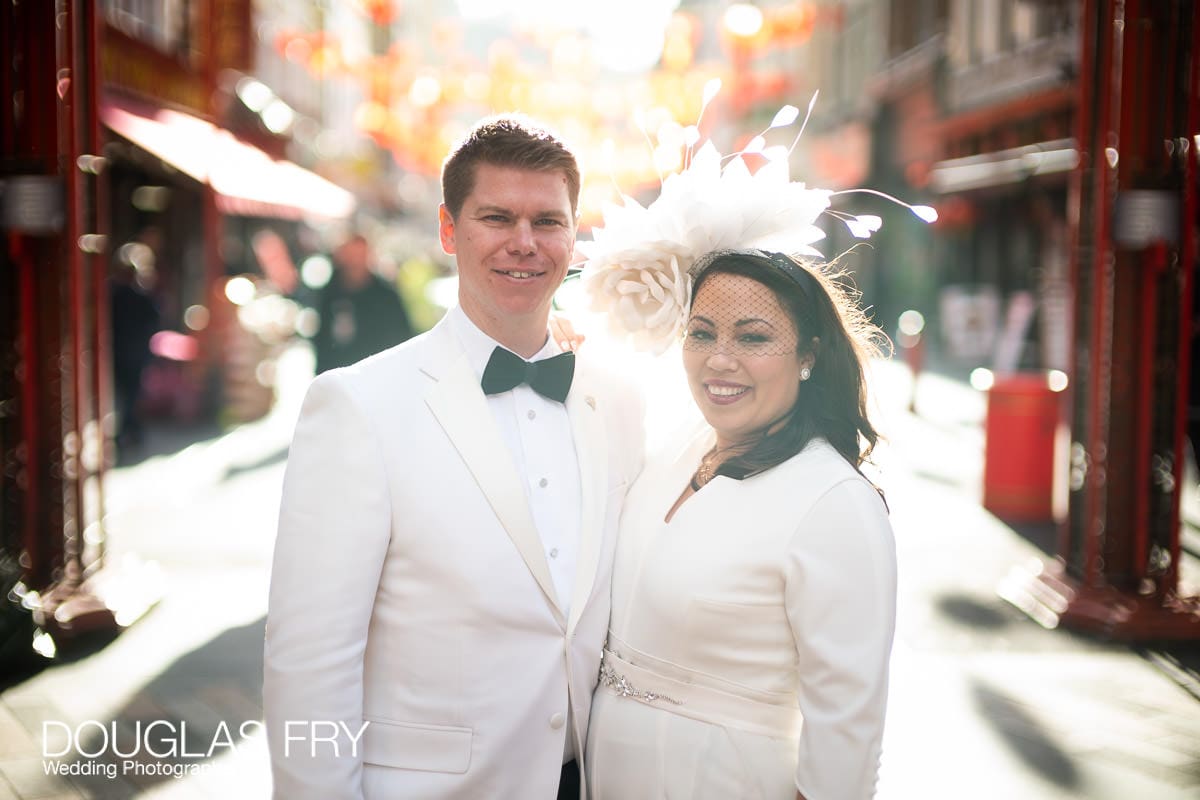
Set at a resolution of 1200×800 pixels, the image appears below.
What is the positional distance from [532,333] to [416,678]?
0.82 m

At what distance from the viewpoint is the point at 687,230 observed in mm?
2510

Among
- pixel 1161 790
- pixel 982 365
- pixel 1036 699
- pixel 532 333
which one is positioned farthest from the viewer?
pixel 982 365

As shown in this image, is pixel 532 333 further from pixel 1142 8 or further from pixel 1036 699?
pixel 1142 8

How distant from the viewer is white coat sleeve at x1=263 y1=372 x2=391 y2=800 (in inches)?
82.0

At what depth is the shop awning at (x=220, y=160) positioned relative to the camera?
12.9 meters

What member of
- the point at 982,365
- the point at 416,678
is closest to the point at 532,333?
the point at 416,678

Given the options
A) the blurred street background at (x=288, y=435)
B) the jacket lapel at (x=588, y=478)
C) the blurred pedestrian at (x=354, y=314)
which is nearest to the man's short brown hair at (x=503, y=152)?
the blurred street background at (x=288, y=435)

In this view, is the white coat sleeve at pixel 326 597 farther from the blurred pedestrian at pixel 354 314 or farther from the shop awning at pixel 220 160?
the shop awning at pixel 220 160

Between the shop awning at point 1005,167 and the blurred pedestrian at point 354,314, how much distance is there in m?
9.47

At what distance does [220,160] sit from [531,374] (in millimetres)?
14302

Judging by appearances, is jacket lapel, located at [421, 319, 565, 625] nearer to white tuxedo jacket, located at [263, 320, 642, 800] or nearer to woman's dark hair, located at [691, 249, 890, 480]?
white tuxedo jacket, located at [263, 320, 642, 800]

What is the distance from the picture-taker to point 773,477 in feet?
7.75

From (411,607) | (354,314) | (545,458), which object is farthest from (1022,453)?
(411,607)

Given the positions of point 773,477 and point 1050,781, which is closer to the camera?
point 773,477
